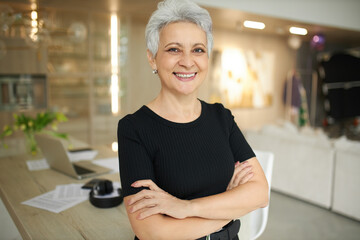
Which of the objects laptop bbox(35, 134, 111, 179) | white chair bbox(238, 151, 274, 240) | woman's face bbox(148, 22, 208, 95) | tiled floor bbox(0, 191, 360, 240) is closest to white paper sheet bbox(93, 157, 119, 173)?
laptop bbox(35, 134, 111, 179)

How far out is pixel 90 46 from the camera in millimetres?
5809

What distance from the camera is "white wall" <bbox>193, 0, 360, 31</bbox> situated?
4.91 meters

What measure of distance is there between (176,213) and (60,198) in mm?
833

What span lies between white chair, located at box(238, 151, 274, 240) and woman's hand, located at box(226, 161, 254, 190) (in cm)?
55

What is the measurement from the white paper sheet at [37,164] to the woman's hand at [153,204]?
136 cm

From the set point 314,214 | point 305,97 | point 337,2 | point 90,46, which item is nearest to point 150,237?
point 314,214

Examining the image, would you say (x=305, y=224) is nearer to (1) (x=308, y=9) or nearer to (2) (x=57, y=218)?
(2) (x=57, y=218)

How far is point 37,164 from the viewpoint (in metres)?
2.28

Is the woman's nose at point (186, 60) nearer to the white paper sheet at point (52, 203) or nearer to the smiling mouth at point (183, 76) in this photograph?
the smiling mouth at point (183, 76)

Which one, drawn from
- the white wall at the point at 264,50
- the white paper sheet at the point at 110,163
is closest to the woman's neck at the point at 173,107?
the white paper sheet at the point at 110,163

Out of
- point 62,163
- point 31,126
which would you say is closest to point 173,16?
point 62,163

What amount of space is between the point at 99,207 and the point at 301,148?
112 inches

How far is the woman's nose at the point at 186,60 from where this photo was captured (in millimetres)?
1159

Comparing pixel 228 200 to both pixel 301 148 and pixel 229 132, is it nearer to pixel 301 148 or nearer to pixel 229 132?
pixel 229 132
